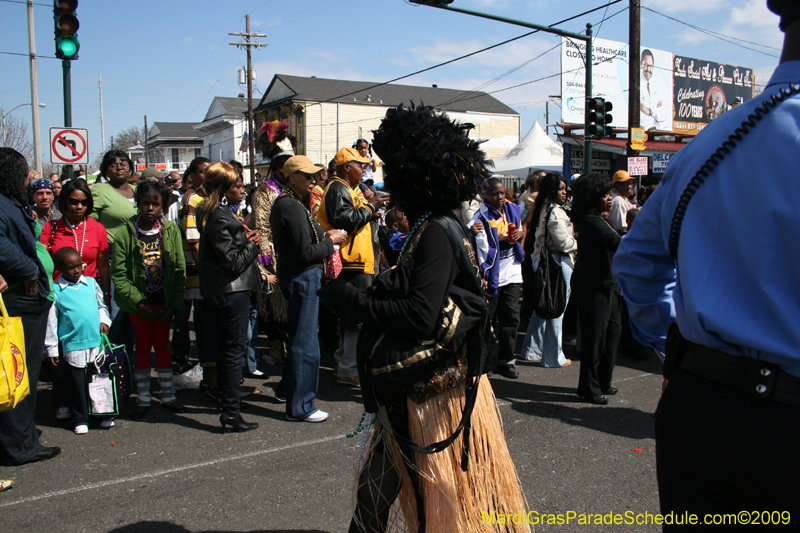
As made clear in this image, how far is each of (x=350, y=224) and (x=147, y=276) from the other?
1685mm

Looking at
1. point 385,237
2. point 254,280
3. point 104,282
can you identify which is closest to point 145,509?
point 254,280

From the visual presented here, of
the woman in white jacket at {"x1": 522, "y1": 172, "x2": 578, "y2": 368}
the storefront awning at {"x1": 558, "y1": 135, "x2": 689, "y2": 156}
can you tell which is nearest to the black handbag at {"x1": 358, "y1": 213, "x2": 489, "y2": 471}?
the woman in white jacket at {"x1": 522, "y1": 172, "x2": 578, "y2": 368}

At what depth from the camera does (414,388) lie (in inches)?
92.8

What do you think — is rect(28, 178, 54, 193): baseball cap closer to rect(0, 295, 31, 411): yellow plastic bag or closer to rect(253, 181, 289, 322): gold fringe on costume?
rect(253, 181, 289, 322): gold fringe on costume

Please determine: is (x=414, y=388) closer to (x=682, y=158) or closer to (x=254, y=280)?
(x=682, y=158)

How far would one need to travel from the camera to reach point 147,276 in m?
4.67

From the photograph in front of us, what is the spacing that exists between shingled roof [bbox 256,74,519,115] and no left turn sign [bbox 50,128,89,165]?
119 ft

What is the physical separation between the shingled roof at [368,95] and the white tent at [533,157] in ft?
73.1

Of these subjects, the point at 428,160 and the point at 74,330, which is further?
the point at 74,330

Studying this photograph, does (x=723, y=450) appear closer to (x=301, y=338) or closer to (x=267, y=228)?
(x=301, y=338)

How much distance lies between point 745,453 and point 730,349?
22 cm

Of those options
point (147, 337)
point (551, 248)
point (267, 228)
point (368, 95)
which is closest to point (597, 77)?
point (551, 248)

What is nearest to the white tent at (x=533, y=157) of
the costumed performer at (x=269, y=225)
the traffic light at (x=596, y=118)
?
the traffic light at (x=596, y=118)

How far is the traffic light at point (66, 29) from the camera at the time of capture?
7.78m
